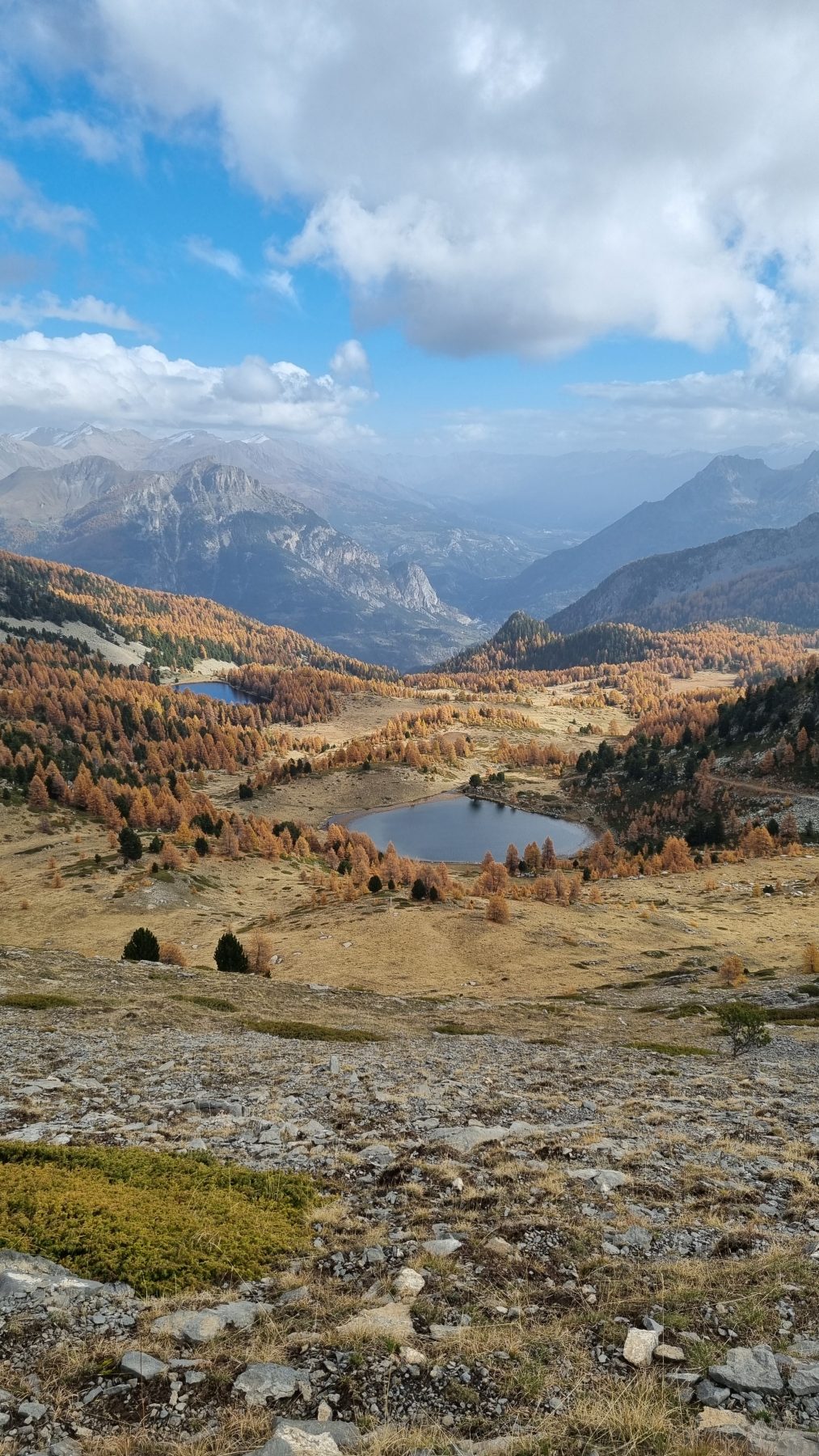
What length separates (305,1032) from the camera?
127ft

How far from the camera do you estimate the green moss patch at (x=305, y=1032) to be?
3778 cm

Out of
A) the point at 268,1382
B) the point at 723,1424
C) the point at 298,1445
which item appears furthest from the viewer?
the point at 268,1382

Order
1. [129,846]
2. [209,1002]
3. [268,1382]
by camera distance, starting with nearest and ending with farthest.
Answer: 1. [268,1382]
2. [209,1002]
3. [129,846]

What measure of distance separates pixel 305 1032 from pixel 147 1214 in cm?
2791

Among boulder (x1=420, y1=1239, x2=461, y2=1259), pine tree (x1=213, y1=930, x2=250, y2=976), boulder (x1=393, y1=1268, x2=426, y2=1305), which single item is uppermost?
boulder (x1=393, y1=1268, x2=426, y2=1305)

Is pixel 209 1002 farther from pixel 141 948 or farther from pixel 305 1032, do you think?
pixel 141 948

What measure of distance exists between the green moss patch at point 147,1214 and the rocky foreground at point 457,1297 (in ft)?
1.61

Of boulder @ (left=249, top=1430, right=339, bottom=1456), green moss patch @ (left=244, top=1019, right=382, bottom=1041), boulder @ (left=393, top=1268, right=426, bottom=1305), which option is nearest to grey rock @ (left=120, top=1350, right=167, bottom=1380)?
boulder @ (left=249, top=1430, right=339, bottom=1456)

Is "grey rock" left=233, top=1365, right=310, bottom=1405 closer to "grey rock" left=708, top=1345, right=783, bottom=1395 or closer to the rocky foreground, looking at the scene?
the rocky foreground

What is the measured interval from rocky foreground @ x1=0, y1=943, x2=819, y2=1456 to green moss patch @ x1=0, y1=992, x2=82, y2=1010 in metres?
17.0

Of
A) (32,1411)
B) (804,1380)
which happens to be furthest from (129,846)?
(804,1380)

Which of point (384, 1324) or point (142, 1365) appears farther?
point (384, 1324)

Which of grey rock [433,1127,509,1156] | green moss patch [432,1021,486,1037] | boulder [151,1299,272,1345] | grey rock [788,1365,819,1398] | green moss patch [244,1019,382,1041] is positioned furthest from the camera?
green moss patch [432,1021,486,1037]

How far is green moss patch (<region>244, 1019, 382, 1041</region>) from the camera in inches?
1487
